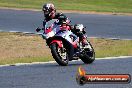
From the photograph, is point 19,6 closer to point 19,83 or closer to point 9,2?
point 9,2

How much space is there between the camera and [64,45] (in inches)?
521

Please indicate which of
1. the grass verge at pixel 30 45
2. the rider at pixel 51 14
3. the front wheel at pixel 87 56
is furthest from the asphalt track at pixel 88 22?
the rider at pixel 51 14

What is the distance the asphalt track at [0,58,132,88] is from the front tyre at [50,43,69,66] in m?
0.17

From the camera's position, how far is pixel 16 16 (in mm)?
32656

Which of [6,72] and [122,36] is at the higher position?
[6,72]

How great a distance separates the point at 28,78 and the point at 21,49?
405 inches

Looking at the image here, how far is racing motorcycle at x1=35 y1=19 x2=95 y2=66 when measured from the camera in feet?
42.0

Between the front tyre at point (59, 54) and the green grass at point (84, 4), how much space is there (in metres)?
24.9

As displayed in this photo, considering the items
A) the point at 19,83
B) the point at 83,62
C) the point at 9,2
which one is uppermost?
the point at 19,83

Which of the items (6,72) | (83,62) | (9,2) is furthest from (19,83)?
(9,2)

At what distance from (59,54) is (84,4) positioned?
30271 mm

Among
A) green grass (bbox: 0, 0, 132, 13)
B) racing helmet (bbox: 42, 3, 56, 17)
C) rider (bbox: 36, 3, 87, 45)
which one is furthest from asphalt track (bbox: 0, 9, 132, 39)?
racing helmet (bbox: 42, 3, 56, 17)

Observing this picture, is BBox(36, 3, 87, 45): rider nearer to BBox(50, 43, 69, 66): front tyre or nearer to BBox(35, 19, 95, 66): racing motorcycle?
BBox(35, 19, 95, 66): racing motorcycle

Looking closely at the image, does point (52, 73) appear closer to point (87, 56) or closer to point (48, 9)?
point (48, 9)
